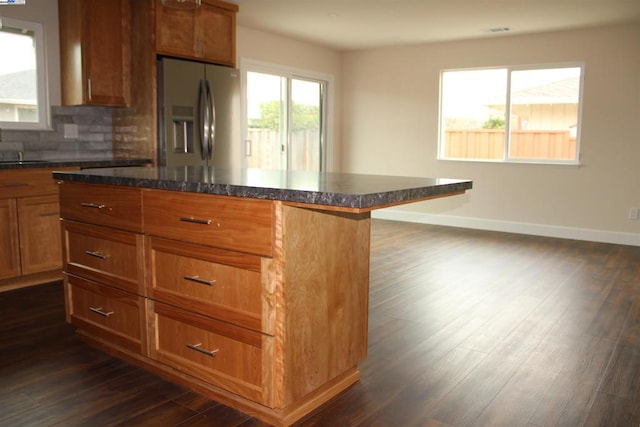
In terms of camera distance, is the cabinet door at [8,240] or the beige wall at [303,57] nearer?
the cabinet door at [8,240]

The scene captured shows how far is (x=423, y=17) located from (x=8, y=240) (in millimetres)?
4178

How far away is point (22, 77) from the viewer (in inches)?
168

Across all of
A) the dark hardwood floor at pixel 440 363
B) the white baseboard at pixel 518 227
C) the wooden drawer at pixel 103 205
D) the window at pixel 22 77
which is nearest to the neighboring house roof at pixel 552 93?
the white baseboard at pixel 518 227

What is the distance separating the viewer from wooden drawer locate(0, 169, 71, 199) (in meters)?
3.59

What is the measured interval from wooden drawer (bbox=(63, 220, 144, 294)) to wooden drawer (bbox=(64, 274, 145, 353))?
5 cm

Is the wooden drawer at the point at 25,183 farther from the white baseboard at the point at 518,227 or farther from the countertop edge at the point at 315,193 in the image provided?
the white baseboard at the point at 518,227

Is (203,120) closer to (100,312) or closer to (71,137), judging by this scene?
(71,137)

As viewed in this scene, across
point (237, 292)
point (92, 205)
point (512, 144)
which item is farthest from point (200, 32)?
point (512, 144)

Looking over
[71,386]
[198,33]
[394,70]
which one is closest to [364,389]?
[71,386]

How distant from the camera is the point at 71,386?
226 centimetres

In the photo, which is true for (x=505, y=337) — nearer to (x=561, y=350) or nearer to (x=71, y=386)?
(x=561, y=350)

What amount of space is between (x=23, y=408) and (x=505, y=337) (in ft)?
7.59

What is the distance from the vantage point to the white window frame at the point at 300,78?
603cm

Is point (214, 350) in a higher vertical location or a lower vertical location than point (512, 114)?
lower
